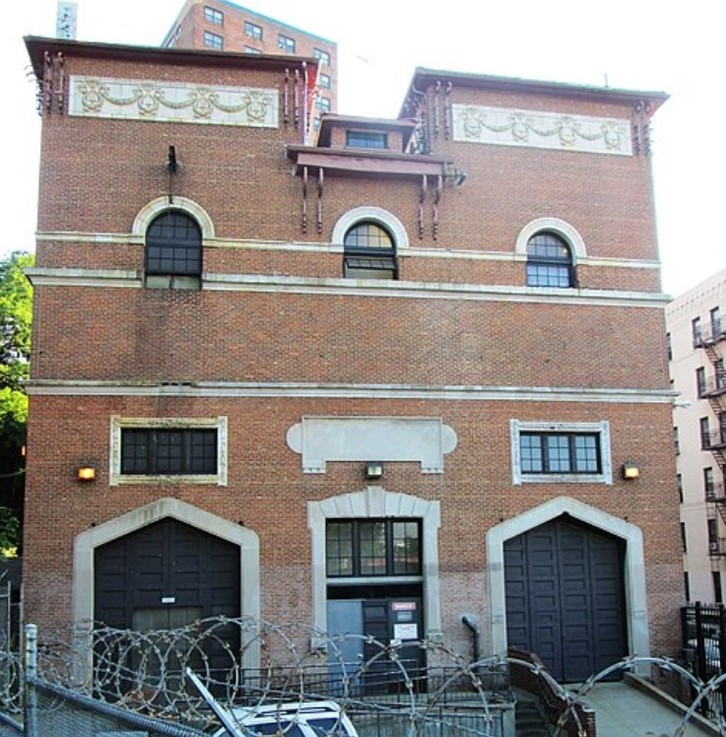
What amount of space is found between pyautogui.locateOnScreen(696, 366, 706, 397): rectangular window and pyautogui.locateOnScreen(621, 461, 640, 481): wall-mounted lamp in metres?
34.8

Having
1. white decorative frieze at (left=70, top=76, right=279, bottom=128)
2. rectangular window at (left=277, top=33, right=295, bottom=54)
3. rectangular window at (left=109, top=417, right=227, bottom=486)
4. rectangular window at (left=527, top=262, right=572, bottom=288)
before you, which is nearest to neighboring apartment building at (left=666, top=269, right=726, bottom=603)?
rectangular window at (left=527, top=262, right=572, bottom=288)

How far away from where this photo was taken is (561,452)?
2448 cm

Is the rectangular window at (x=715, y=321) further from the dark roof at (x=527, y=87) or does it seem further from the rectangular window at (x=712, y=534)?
the dark roof at (x=527, y=87)

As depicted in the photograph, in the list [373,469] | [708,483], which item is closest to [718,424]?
[708,483]

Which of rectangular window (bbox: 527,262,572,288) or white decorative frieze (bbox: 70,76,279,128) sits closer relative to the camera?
white decorative frieze (bbox: 70,76,279,128)

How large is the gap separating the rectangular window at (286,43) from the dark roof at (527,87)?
6492cm

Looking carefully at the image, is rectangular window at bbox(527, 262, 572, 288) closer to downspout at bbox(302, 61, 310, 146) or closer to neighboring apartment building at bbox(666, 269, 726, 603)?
downspout at bbox(302, 61, 310, 146)

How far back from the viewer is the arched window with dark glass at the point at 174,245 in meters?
23.5

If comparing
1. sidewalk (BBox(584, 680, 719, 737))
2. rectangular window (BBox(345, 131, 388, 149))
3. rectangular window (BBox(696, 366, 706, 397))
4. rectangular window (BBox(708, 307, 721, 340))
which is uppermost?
rectangular window (BBox(708, 307, 721, 340))

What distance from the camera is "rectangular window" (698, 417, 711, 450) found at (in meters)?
56.3

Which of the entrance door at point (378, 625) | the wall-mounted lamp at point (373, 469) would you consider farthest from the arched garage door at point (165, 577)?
the wall-mounted lamp at point (373, 469)

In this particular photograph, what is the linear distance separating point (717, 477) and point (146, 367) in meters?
42.0

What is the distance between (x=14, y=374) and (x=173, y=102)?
65.8 ft

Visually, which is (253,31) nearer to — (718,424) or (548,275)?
(718,424)
